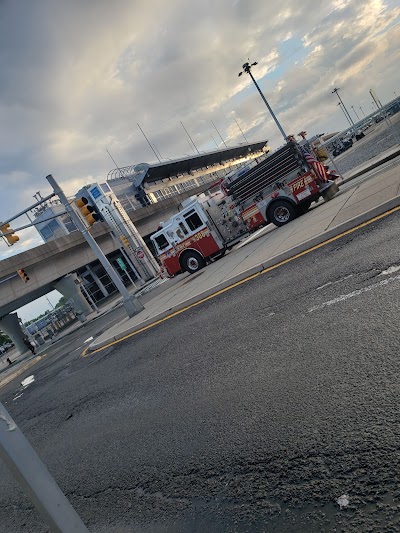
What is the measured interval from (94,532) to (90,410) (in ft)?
12.0

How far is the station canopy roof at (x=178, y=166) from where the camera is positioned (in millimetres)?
51469

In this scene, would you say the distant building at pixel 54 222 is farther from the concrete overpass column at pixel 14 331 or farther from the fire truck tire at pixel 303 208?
the fire truck tire at pixel 303 208

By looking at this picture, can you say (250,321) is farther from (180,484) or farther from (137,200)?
(137,200)

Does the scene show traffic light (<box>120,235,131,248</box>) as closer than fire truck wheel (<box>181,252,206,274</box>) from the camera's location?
No

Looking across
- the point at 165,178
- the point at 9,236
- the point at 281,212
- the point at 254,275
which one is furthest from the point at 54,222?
the point at 254,275

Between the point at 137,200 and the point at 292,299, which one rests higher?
the point at 137,200

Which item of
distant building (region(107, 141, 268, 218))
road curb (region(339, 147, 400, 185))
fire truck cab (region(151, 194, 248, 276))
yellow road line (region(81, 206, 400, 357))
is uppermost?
distant building (region(107, 141, 268, 218))

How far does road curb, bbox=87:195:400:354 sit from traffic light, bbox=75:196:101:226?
4.65 meters

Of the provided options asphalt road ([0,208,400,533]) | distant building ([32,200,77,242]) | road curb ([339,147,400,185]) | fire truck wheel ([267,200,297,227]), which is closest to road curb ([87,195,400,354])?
asphalt road ([0,208,400,533])

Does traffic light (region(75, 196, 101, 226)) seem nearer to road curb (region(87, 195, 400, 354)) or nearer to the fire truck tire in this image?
road curb (region(87, 195, 400, 354))

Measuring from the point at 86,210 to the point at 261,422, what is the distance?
12074 millimetres

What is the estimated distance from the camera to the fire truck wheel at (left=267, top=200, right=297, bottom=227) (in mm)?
15760

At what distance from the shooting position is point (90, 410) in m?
7.14

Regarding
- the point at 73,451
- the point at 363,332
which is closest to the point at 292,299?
the point at 363,332
